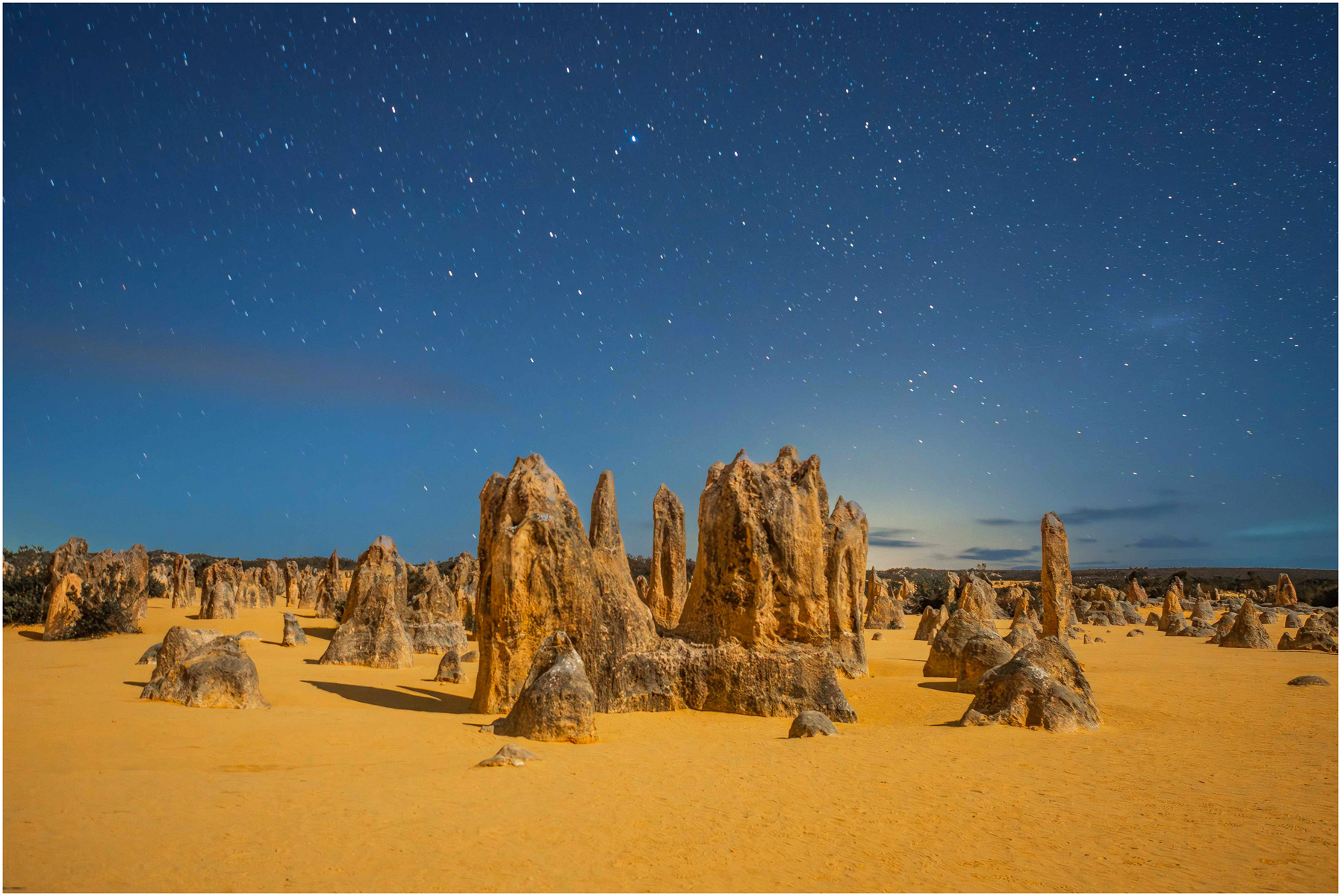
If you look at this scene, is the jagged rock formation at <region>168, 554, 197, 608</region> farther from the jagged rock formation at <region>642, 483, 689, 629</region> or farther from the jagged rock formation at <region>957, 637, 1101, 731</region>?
the jagged rock formation at <region>957, 637, 1101, 731</region>

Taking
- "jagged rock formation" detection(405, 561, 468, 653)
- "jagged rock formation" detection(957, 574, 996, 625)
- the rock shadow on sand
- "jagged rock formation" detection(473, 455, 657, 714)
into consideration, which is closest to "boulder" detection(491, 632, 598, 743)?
"jagged rock formation" detection(473, 455, 657, 714)

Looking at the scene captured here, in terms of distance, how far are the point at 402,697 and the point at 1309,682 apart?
19013 mm

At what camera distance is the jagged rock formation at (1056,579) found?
2548 cm

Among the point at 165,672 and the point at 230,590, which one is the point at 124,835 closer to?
the point at 165,672

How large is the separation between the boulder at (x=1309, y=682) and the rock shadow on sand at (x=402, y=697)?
1745 centimetres

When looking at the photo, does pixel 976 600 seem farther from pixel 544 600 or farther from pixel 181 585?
pixel 181 585

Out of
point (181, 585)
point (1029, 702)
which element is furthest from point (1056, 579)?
point (181, 585)

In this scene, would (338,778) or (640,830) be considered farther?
(338,778)

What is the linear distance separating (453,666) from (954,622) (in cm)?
1195

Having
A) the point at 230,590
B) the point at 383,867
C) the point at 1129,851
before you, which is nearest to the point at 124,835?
the point at 383,867

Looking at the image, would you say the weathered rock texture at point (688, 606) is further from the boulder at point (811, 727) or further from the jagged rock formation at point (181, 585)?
the jagged rock formation at point (181, 585)

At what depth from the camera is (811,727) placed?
10.6 meters

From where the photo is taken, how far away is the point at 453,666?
16000mm

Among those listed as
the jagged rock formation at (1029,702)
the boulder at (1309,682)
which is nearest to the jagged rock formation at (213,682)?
the jagged rock formation at (1029,702)
